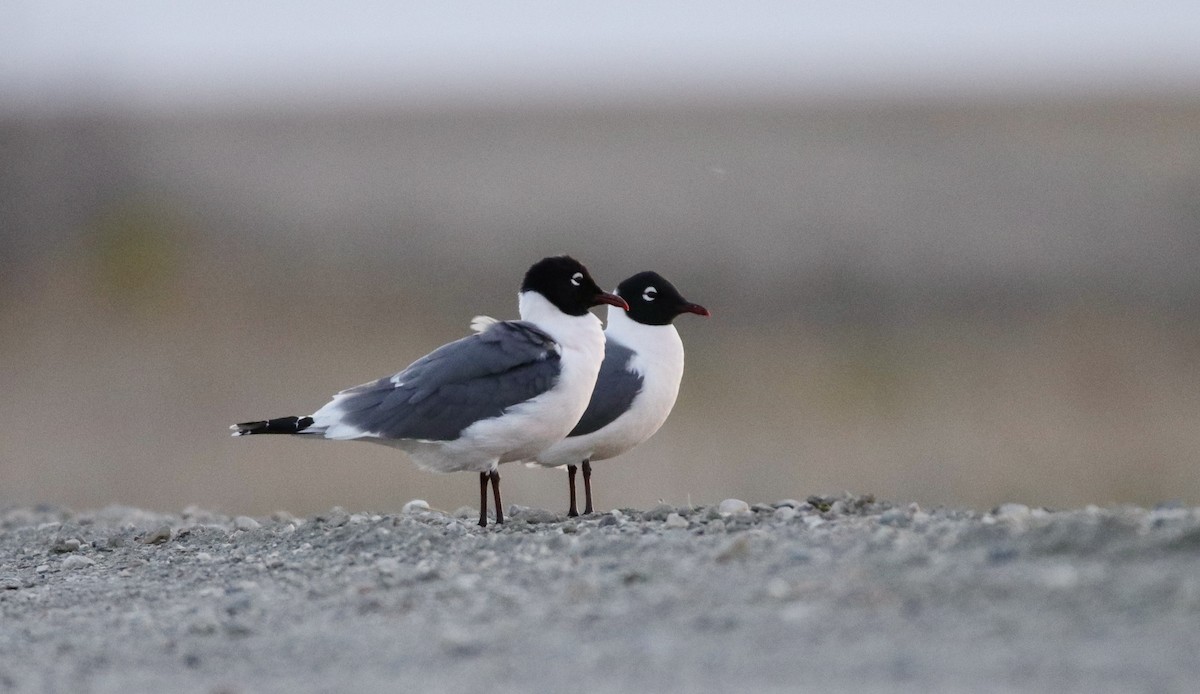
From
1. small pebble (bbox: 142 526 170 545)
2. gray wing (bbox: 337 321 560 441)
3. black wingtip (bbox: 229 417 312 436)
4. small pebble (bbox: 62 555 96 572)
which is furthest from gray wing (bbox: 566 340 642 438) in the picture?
small pebble (bbox: 62 555 96 572)

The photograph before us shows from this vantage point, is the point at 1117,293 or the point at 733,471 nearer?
the point at 733,471

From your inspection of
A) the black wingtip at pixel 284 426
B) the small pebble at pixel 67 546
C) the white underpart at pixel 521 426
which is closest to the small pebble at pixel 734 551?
the white underpart at pixel 521 426

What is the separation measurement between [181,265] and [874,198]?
1118cm

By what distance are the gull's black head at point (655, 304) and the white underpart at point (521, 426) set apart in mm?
1049

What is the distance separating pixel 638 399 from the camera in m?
8.88

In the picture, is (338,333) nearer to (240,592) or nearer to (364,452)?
(364,452)

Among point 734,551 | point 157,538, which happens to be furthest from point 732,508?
point 157,538

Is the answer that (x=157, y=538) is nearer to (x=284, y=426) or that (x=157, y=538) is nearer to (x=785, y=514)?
(x=284, y=426)

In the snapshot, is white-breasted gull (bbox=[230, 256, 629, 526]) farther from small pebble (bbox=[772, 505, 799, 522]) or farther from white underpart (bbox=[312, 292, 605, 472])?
small pebble (bbox=[772, 505, 799, 522])

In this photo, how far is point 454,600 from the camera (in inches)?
233

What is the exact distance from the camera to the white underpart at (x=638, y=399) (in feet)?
28.8

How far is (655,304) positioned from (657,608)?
168 inches

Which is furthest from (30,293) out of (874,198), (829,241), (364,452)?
(874,198)

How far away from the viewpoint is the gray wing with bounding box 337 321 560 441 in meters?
7.89
